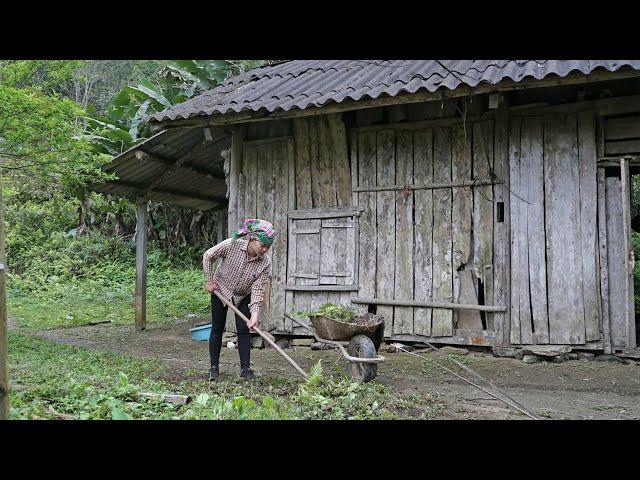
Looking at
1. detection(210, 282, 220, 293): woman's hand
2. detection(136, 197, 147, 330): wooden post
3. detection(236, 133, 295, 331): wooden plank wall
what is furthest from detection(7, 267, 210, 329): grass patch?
detection(210, 282, 220, 293): woman's hand

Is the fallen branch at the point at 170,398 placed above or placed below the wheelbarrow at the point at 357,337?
below

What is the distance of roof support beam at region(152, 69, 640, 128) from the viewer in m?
6.07

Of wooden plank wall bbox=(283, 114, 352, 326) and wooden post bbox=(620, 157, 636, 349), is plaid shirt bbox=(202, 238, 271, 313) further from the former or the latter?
wooden post bbox=(620, 157, 636, 349)

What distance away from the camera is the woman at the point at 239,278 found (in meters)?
5.96

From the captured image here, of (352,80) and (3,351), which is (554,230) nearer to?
(352,80)

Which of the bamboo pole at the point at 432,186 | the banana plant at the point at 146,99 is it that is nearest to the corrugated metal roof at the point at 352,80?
the bamboo pole at the point at 432,186

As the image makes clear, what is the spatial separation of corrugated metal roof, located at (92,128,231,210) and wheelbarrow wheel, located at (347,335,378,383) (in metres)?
4.41

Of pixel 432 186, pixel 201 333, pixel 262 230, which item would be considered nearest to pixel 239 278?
pixel 262 230

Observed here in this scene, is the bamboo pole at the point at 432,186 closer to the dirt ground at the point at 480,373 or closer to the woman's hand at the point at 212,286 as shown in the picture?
the dirt ground at the point at 480,373

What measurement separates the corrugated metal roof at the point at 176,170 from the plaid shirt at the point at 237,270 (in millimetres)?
3304

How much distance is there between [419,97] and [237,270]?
10.0 feet

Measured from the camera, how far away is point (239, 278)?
604cm

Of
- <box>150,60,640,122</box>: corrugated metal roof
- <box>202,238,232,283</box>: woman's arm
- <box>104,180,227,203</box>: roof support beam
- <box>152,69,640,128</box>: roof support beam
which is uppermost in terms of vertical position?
<box>150,60,640,122</box>: corrugated metal roof
